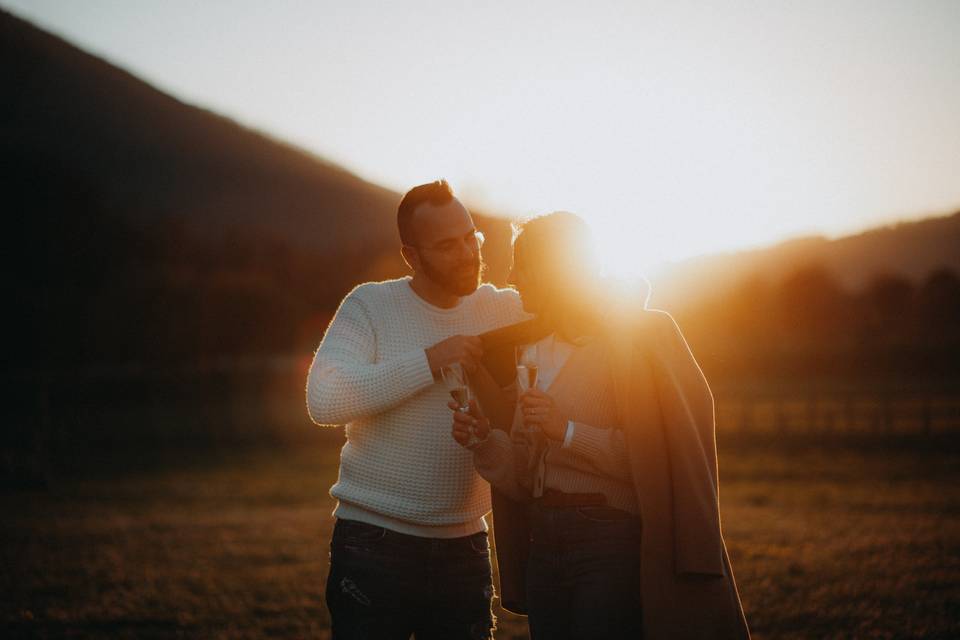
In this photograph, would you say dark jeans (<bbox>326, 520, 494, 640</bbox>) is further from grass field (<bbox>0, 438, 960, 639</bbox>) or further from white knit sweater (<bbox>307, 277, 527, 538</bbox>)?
grass field (<bbox>0, 438, 960, 639</bbox>)

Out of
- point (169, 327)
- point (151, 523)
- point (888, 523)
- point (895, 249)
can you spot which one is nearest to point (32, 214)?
point (169, 327)

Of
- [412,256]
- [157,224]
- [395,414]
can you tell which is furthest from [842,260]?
[395,414]

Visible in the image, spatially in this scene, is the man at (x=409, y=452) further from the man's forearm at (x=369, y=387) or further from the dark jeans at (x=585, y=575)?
the dark jeans at (x=585, y=575)

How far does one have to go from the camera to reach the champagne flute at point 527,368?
3365mm

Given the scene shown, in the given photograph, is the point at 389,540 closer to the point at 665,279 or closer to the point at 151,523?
the point at 151,523

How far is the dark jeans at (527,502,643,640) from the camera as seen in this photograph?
3.20 metres

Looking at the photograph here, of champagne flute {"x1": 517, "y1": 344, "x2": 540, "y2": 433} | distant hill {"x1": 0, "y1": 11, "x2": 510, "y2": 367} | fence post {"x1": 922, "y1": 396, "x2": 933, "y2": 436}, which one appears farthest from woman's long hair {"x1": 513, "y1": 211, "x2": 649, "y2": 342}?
distant hill {"x1": 0, "y1": 11, "x2": 510, "y2": 367}

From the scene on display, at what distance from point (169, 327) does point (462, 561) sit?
136 ft

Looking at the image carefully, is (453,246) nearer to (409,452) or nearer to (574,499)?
(409,452)

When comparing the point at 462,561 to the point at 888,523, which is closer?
the point at 462,561

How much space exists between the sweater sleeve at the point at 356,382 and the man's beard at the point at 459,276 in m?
0.30

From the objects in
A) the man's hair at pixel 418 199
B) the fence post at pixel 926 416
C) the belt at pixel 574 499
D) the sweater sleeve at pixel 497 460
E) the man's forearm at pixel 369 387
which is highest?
the man's hair at pixel 418 199

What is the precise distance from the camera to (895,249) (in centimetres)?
13250

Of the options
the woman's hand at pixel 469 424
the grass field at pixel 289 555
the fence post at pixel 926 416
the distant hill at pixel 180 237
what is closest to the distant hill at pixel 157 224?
the distant hill at pixel 180 237
